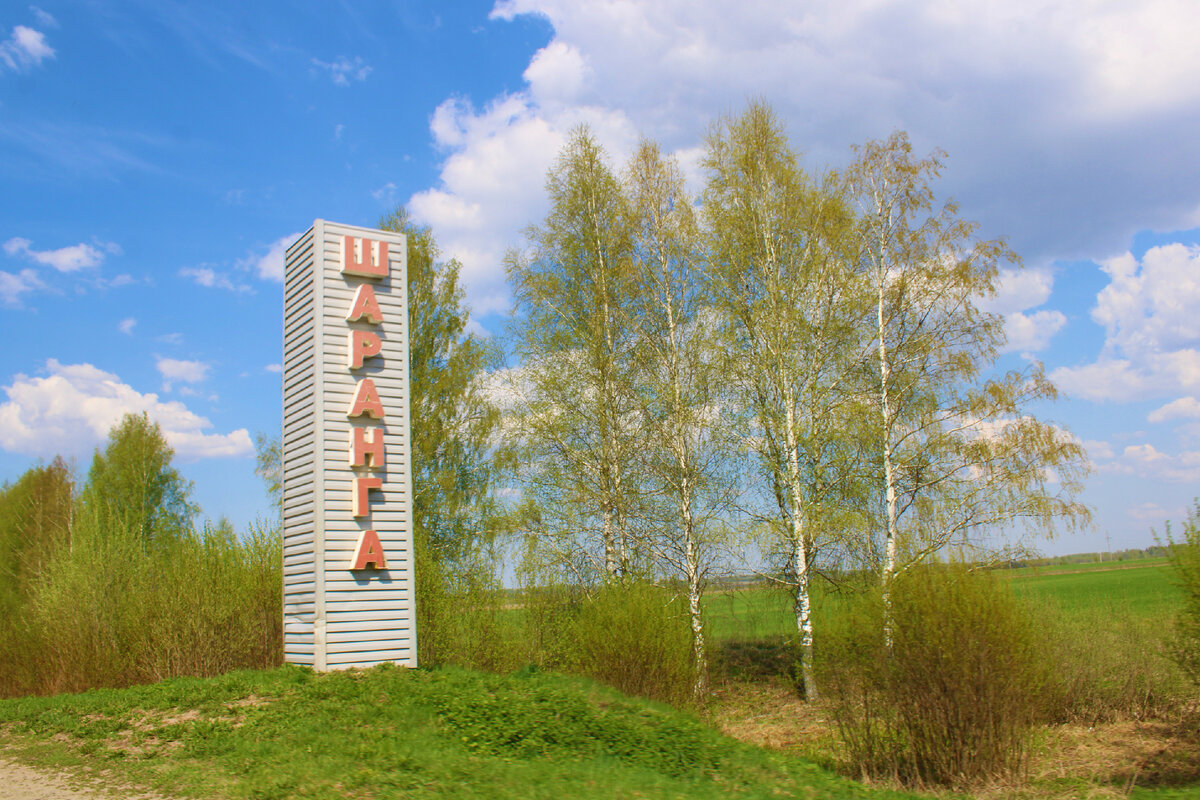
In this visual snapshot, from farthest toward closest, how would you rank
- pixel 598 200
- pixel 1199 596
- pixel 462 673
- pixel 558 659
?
1. pixel 598 200
2. pixel 558 659
3. pixel 462 673
4. pixel 1199 596

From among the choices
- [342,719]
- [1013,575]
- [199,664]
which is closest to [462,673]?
[342,719]

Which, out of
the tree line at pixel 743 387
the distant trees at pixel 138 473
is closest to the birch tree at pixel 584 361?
the tree line at pixel 743 387

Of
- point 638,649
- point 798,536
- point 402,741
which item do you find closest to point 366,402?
point 402,741

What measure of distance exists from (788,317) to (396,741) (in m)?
11.4

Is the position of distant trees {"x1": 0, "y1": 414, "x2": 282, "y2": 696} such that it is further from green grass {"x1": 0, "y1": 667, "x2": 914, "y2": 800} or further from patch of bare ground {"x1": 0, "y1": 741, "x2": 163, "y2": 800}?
patch of bare ground {"x1": 0, "y1": 741, "x2": 163, "y2": 800}

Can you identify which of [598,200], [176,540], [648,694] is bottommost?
[648,694]

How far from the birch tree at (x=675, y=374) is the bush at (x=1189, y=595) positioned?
7.54 m

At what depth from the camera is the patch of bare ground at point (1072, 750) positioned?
7902 mm

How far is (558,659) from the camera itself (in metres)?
13.8

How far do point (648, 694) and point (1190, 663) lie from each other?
272 inches

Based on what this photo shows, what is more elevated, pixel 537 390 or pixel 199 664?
pixel 537 390

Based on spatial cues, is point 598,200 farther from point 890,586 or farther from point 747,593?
point 890,586

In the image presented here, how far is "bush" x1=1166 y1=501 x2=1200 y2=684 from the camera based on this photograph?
9180mm

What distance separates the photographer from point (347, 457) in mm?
11062
